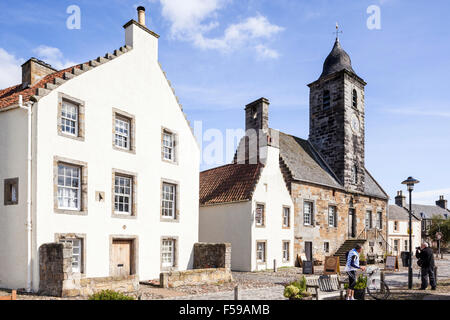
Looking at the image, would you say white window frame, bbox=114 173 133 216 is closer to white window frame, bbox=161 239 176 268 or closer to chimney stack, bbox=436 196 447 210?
white window frame, bbox=161 239 176 268

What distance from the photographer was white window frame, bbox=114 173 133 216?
17234mm

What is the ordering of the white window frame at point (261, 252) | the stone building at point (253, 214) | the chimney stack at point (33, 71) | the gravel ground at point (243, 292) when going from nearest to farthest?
1. the gravel ground at point (243, 292)
2. the chimney stack at point (33, 71)
3. the stone building at point (253, 214)
4. the white window frame at point (261, 252)

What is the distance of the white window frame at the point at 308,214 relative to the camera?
97.8ft

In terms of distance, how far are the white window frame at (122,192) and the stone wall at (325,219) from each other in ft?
46.1

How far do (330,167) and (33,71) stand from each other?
1036 inches

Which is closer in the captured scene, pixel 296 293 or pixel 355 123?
pixel 296 293

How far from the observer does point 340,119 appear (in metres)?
36.1

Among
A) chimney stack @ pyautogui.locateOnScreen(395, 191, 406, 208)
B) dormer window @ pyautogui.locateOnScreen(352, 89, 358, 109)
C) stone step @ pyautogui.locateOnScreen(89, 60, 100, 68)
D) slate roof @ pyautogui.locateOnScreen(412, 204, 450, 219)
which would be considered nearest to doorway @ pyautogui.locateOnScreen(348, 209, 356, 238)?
dormer window @ pyautogui.locateOnScreen(352, 89, 358, 109)

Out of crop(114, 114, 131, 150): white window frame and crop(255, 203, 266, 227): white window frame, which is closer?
crop(114, 114, 131, 150): white window frame

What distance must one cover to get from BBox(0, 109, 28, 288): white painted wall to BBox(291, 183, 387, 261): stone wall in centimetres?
1873

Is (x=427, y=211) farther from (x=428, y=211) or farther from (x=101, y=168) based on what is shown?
(x=101, y=168)

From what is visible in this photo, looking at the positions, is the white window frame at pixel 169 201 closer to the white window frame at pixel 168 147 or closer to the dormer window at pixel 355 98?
the white window frame at pixel 168 147

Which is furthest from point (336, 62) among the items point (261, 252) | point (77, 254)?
Result: point (77, 254)

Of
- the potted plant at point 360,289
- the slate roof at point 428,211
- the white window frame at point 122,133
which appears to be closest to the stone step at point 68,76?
the white window frame at point 122,133
